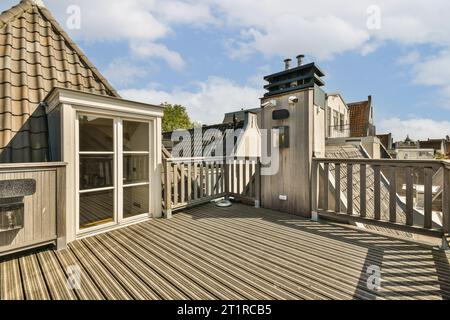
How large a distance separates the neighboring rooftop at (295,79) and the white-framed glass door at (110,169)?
266 centimetres

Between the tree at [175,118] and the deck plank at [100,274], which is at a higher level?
the tree at [175,118]

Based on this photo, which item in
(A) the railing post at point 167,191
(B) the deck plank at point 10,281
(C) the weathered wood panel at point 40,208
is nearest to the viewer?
(B) the deck plank at point 10,281

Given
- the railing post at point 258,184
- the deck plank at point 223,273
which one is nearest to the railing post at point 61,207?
the deck plank at point 223,273

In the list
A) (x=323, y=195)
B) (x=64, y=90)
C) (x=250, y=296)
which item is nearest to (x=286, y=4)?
(x=323, y=195)

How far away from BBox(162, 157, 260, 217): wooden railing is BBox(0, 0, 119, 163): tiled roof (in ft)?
6.78

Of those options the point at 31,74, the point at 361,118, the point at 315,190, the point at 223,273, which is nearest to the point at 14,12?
the point at 31,74

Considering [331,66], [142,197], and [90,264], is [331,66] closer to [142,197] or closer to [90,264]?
[142,197]

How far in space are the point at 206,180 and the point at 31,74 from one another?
3865 millimetres

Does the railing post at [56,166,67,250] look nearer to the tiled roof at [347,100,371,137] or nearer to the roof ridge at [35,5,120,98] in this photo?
the roof ridge at [35,5,120,98]

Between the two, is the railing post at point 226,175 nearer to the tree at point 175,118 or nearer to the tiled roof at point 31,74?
the tiled roof at point 31,74

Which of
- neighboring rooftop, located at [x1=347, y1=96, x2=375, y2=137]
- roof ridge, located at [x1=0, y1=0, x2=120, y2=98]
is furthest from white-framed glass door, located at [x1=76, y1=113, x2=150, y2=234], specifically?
neighboring rooftop, located at [x1=347, y1=96, x2=375, y2=137]

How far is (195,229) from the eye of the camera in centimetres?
346

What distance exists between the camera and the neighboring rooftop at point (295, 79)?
388 cm

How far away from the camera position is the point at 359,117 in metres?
18.5
